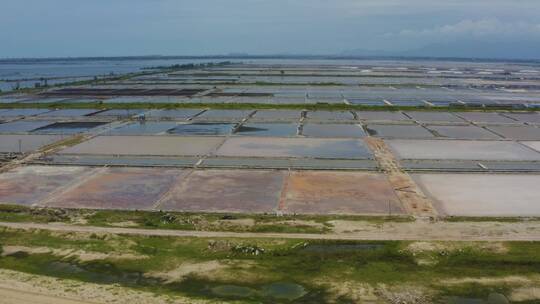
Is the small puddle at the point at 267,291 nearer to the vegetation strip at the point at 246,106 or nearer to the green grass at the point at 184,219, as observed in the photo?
the green grass at the point at 184,219

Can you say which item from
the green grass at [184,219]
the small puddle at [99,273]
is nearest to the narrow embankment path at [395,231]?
the green grass at [184,219]

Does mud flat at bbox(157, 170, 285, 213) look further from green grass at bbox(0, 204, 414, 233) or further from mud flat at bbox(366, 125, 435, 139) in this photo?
mud flat at bbox(366, 125, 435, 139)

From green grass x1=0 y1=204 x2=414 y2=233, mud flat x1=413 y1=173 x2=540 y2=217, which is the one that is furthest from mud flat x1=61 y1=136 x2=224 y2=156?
mud flat x1=413 y1=173 x2=540 y2=217

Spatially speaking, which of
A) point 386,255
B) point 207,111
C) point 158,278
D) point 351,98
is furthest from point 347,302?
point 351,98

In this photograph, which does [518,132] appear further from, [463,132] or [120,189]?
[120,189]

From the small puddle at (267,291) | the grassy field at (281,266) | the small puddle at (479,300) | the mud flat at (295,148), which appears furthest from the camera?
the mud flat at (295,148)

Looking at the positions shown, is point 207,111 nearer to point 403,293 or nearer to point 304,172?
point 304,172

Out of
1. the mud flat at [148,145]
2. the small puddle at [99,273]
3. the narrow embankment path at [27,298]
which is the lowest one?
the small puddle at [99,273]
